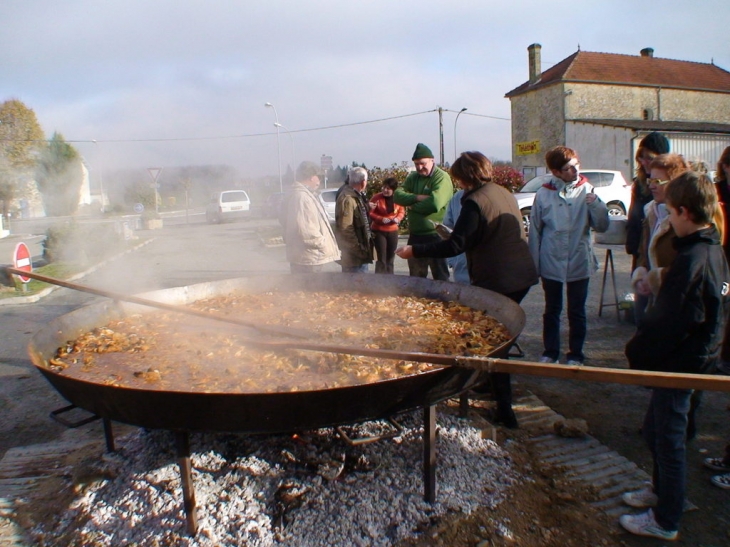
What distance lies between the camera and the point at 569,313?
4320mm

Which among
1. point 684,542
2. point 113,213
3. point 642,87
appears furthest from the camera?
point 642,87

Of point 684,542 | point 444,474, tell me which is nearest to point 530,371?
point 444,474

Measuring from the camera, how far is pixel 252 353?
2.83 m

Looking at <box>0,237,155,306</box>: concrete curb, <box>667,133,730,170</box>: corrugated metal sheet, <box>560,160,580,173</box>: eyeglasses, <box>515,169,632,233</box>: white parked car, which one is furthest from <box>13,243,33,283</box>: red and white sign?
<box>667,133,730,170</box>: corrugated metal sheet

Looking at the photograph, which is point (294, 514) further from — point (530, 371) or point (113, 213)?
point (113, 213)

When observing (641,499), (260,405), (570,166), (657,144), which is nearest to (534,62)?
(657,144)

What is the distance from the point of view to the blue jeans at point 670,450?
7.57ft

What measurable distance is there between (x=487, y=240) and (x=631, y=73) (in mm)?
36738

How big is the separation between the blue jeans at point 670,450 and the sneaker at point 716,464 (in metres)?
0.79

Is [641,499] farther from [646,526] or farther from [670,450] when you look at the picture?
[670,450]

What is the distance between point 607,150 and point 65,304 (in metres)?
26.1

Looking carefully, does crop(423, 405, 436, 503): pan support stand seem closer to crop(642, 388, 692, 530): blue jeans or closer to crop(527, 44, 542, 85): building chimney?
crop(642, 388, 692, 530): blue jeans

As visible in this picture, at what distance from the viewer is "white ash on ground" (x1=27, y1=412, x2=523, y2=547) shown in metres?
2.38

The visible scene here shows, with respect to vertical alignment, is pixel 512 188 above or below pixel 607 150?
below
